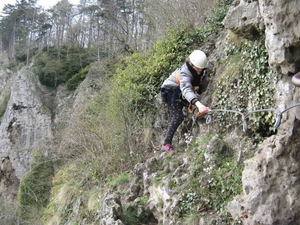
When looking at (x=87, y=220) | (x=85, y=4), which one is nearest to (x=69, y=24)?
(x=85, y=4)

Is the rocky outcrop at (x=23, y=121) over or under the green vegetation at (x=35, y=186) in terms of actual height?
over

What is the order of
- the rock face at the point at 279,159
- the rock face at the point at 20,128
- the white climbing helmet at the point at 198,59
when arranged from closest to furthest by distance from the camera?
the rock face at the point at 279,159 → the white climbing helmet at the point at 198,59 → the rock face at the point at 20,128

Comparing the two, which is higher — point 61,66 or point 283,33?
point 61,66

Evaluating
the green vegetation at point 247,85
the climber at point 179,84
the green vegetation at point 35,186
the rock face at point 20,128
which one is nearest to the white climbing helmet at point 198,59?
the climber at point 179,84

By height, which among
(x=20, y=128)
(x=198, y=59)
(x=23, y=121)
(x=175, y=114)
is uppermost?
(x=198, y=59)

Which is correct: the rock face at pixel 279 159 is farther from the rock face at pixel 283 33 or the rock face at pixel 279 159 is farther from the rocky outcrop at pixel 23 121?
the rocky outcrop at pixel 23 121

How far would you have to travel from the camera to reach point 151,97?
9.14 metres

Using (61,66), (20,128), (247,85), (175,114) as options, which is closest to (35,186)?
(20,128)

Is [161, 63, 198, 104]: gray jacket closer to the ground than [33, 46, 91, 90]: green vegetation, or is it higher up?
closer to the ground

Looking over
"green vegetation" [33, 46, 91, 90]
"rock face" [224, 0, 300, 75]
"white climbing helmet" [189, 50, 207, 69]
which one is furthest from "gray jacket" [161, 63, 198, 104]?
"green vegetation" [33, 46, 91, 90]

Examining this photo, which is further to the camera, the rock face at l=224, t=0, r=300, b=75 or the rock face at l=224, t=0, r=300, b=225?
the rock face at l=224, t=0, r=300, b=75

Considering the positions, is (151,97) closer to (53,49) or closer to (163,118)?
(163,118)

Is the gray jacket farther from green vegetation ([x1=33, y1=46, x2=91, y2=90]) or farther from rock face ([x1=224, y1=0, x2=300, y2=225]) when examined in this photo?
green vegetation ([x1=33, y1=46, x2=91, y2=90])

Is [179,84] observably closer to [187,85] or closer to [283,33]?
[187,85]
